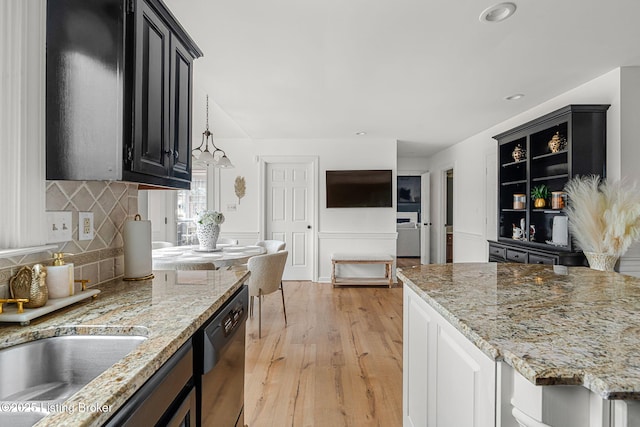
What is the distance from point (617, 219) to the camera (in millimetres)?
2436

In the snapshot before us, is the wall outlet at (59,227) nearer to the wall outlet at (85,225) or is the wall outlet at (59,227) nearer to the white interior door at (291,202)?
the wall outlet at (85,225)

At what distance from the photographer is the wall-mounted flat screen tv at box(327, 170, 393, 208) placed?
17.8 ft

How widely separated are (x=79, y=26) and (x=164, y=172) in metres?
0.57

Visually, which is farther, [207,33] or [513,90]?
[513,90]

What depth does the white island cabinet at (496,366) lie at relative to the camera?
67 centimetres

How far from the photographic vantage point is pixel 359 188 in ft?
17.8

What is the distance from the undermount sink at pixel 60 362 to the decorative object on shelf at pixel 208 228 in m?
2.44

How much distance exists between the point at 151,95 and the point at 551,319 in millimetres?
1570

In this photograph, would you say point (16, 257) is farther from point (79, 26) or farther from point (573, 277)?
point (573, 277)

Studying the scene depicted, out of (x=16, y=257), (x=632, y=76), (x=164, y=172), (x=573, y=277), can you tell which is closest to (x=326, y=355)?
(x=573, y=277)

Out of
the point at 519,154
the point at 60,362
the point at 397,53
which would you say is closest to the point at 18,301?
the point at 60,362

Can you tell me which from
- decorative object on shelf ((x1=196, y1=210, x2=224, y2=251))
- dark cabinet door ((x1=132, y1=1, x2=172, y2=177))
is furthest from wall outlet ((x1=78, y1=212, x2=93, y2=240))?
decorative object on shelf ((x1=196, y1=210, x2=224, y2=251))

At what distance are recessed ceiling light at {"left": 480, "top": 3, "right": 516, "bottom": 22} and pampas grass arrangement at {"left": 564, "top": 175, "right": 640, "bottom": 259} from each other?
57.1 inches

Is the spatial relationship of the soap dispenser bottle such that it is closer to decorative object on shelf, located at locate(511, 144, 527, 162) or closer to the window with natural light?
decorative object on shelf, located at locate(511, 144, 527, 162)
